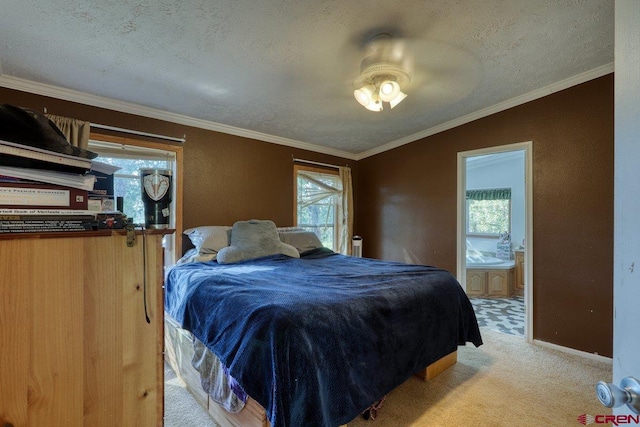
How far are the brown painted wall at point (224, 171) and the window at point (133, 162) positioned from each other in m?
0.16

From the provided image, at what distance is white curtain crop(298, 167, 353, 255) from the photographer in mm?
4309

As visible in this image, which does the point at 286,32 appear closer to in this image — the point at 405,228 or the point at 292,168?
the point at 292,168

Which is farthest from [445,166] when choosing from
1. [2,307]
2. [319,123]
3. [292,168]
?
[2,307]

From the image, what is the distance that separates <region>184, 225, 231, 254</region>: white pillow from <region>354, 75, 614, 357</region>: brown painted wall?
2.64 m

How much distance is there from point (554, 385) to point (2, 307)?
9.98 ft

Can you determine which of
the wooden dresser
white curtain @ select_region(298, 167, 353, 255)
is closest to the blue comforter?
the wooden dresser

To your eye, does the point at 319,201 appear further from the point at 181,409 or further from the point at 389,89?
the point at 181,409

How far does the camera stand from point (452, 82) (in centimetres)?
249

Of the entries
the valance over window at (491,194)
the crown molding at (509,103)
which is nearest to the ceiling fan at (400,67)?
the crown molding at (509,103)

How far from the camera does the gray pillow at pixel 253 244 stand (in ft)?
8.68

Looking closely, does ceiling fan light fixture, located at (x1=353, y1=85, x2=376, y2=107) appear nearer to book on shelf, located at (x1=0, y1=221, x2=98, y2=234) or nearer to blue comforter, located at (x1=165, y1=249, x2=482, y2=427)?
blue comforter, located at (x1=165, y1=249, x2=482, y2=427)

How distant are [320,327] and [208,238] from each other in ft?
6.08

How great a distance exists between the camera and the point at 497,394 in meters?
2.00

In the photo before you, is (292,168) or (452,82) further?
(292,168)
